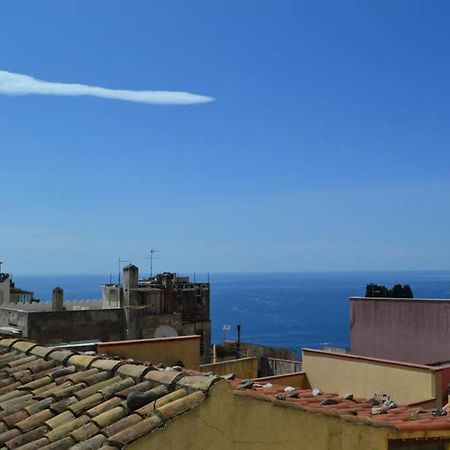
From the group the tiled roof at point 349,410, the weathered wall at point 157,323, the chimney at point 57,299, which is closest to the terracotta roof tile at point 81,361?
the tiled roof at point 349,410

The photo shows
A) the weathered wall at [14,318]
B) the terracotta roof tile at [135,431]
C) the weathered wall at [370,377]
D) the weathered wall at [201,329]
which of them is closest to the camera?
the terracotta roof tile at [135,431]

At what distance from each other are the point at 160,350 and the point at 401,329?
10568 mm

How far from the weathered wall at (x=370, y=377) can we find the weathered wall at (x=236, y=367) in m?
3.02

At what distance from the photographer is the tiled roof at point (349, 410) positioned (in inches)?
201

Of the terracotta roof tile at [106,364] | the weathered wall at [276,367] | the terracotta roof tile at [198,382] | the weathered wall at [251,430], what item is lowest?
the weathered wall at [276,367]

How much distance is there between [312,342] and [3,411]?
115m

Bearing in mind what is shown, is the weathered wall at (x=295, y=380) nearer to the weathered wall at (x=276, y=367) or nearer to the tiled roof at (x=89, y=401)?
the tiled roof at (x=89, y=401)

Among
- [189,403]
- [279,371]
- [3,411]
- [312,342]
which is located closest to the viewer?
[189,403]

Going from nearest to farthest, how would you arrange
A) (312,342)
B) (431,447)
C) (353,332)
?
(431,447), (353,332), (312,342)

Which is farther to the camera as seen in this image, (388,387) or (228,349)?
(228,349)

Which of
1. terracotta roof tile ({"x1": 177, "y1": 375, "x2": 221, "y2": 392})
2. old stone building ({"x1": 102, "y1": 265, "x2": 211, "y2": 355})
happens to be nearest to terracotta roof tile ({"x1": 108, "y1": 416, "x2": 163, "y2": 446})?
terracotta roof tile ({"x1": 177, "y1": 375, "x2": 221, "y2": 392})

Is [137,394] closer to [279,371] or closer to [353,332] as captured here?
[353,332]

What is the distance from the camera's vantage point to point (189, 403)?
430cm

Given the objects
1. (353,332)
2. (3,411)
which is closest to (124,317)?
(353,332)
